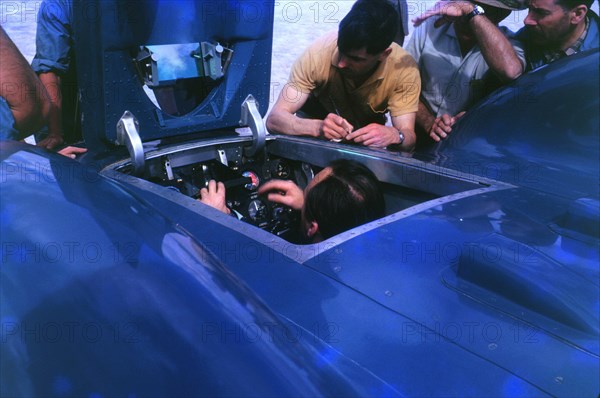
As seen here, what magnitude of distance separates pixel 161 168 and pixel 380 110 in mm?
1108

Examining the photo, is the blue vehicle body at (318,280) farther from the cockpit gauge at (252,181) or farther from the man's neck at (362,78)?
the man's neck at (362,78)

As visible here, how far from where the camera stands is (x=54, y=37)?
7.20 ft

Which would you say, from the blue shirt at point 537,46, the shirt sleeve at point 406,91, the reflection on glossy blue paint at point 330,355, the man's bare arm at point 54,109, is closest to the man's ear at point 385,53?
the shirt sleeve at point 406,91

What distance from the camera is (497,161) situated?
162 cm

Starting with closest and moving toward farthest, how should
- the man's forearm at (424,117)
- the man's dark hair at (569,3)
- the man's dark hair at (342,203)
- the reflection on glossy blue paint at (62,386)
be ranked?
the reflection on glossy blue paint at (62,386)
the man's dark hair at (342,203)
the man's dark hair at (569,3)
the man's forearm at (424,117)

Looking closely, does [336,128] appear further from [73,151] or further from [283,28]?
[283,28]

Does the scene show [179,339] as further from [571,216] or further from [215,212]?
[571,216]

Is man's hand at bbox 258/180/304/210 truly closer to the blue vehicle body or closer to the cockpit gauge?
the cockpit gauge

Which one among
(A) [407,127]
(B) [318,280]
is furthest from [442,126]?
(B) [318,280]

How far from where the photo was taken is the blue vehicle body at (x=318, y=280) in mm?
627

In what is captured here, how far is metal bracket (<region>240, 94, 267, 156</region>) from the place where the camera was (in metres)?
1.76

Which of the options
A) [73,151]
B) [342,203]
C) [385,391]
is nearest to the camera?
→ [385,391]

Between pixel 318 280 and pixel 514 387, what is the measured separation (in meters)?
0.37

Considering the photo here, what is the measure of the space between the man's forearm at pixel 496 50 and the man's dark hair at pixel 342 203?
1045mm
